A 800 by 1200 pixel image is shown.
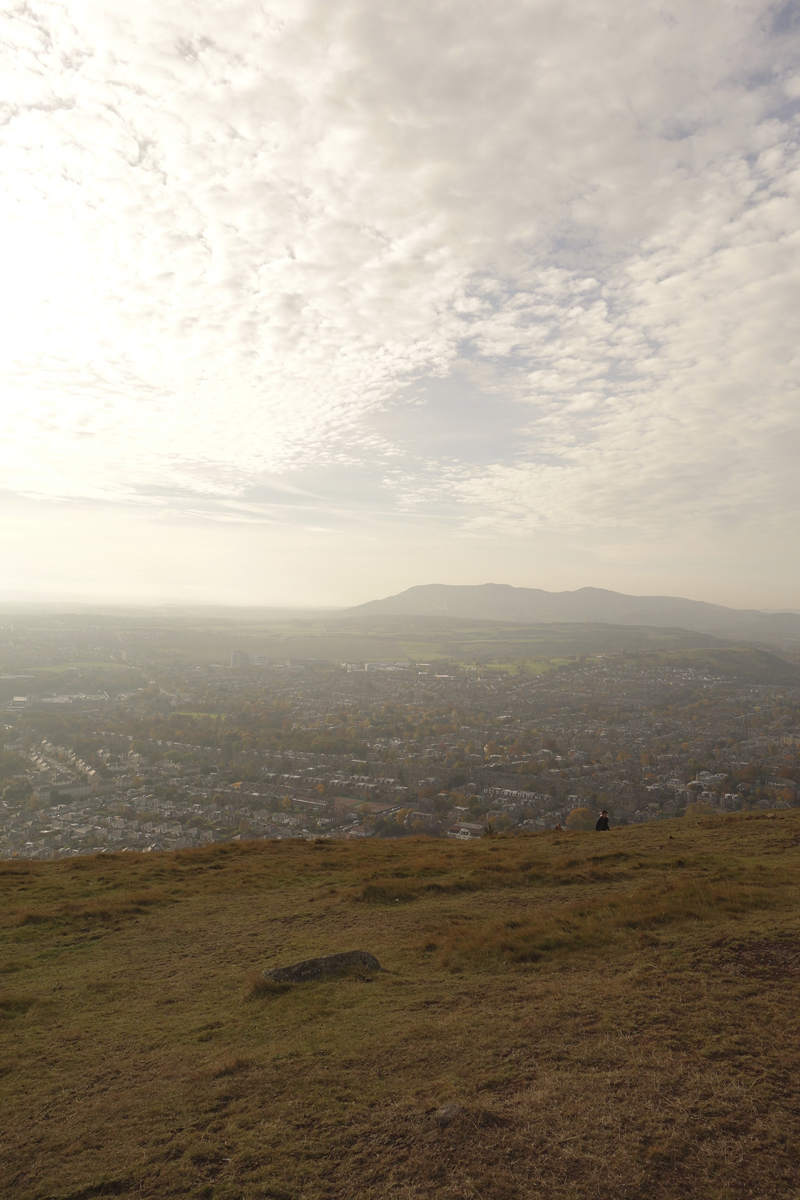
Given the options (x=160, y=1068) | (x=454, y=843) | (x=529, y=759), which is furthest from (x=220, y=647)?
(x=160, y=1068)

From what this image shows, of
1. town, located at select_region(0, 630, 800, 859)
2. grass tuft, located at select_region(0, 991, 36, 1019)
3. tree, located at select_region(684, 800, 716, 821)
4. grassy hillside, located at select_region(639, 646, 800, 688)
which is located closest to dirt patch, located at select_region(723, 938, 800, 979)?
grass tuft, located at select_region(0, 991, 36, 1019)

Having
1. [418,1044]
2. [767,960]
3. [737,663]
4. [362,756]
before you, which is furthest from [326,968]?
[737,663]

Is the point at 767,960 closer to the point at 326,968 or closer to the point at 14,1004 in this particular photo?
the point at 326,968

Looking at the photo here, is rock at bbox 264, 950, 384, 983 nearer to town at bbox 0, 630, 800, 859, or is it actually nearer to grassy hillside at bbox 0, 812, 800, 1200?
grassy hillside at bbox 0, 812, 800, 1200

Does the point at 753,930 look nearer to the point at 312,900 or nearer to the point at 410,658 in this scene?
the point at 312,900

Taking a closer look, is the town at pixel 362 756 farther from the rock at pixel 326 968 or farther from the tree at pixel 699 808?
the rock at pixel 326 968

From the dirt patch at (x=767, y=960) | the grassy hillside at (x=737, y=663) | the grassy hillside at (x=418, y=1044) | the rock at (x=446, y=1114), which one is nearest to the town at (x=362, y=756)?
the grassy hillside at (x=737, y=663)
